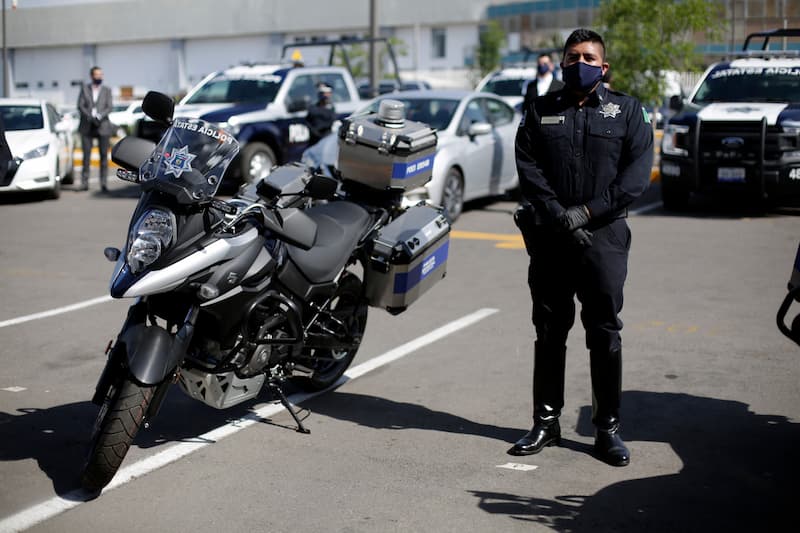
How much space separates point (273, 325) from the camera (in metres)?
5.56

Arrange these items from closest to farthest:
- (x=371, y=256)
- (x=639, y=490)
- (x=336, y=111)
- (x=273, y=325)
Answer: (x=639, y=490) → (x=273, y=325) → (x=371, y=256) → (x=336, y=111)

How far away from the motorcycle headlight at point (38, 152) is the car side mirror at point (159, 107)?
11492mm

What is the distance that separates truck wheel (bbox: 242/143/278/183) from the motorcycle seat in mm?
10231

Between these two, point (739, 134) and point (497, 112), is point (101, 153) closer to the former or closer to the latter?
point (497, 112)

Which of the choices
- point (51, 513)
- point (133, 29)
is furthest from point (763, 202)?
point (133, 29)

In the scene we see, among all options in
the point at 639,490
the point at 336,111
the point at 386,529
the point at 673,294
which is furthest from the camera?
the point at 336,111

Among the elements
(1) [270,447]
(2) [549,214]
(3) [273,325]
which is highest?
(2) [549,214]

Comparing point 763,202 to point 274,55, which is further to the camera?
point 274,55

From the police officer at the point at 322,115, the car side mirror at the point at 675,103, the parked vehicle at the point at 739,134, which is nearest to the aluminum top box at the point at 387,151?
the parked vehicle at the point at 739,134

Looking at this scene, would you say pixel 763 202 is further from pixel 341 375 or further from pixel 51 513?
pixel 51 513

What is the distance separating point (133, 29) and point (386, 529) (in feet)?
251

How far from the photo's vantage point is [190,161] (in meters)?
5.09

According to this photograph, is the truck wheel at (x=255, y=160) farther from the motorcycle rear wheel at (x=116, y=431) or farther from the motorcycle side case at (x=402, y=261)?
the motorcycle rear wheel at (x=116, y=431)

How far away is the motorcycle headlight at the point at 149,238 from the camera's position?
15.9 feet
